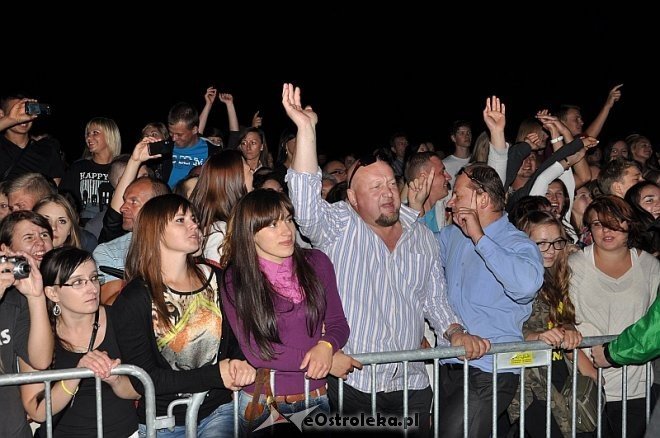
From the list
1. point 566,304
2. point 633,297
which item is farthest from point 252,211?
point 633,297

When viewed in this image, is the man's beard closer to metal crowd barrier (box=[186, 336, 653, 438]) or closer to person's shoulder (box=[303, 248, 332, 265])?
person's shoulder (box=[303, 248, 332, 265])

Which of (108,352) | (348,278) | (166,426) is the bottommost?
(166,426)

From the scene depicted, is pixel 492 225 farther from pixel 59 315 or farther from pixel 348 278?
pixel 59 315

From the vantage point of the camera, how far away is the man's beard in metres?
4.62

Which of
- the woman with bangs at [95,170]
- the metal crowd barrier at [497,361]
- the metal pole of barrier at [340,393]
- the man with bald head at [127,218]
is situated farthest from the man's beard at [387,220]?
the woman with bangs at [95,170]

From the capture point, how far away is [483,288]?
15.3 feet

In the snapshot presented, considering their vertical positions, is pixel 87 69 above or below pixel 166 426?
above

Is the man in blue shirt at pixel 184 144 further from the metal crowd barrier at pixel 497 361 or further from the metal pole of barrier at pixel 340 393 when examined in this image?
the metal crowd barrier at pixel 497 361

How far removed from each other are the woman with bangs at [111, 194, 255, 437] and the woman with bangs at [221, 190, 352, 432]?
99 millimetres

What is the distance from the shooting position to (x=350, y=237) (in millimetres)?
4609

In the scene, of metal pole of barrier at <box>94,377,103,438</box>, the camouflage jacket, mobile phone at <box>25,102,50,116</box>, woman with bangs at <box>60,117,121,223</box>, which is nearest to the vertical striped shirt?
the camouflage jacket

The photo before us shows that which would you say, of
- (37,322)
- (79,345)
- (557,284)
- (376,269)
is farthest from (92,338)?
(557,284)

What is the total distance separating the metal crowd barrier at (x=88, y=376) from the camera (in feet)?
11.7

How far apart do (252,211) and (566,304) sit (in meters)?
2.13
